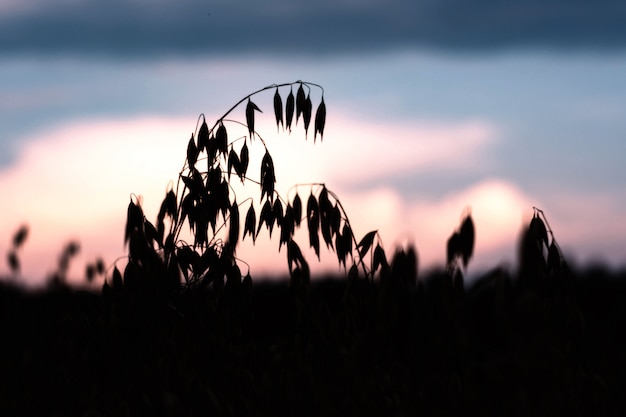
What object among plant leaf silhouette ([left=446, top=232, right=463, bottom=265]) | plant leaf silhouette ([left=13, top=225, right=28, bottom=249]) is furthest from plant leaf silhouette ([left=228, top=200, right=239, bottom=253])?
plant leaf silhouette ([left=446, top=232, right=463, bottom=265])

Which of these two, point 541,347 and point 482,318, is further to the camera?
point 482,318

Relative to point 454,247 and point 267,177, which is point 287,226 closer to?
point 267,177

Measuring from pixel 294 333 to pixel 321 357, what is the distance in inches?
15.2

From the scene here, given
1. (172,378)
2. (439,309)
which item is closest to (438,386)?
(439,309)

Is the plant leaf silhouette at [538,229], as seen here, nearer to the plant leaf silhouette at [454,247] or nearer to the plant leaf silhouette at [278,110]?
the plant leaf silhouette at [454,247]

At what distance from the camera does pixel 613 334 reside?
7773 millimetres

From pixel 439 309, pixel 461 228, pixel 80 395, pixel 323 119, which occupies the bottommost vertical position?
pixel 80 395

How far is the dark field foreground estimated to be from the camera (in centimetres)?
243

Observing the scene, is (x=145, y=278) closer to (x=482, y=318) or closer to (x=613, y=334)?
(x=482, y=318)

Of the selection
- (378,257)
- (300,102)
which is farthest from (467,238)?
(300,102)

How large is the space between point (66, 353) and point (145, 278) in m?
1.12

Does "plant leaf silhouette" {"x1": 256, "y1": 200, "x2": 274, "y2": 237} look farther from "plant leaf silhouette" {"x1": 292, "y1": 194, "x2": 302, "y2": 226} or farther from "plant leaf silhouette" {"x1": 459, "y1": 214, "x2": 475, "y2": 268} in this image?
"plant leaf silhouette" {"x1": 459, "y1": 214, "x2": 475, "y2": 268}

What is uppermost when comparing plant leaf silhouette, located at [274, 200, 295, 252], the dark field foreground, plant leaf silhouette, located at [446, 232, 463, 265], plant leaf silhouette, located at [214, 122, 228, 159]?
plant leaf silhouette, located at [214, 122, 228, 159]

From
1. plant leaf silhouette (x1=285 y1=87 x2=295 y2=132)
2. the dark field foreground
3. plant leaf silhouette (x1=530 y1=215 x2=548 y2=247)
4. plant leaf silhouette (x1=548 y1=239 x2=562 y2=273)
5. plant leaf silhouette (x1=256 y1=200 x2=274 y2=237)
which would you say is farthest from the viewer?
plant leaf silhouette (x1=256 y1=200 x2=274 y2=237)
